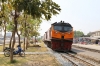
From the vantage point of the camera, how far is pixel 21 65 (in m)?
15.8

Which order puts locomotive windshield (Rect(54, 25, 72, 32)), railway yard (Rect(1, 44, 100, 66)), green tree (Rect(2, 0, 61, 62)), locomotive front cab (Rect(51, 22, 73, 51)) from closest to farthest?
green tree (Rect(2, 0, 61, 62))
railway yard (Rect(1, 44, 100, 66))
locomotive front cab (Rect(51, 22, 73, 51))
locomotive windshield (Rect(54, 25, 72, 32))

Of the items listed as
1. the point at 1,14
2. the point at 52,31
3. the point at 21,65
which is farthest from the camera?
the point at 52,31

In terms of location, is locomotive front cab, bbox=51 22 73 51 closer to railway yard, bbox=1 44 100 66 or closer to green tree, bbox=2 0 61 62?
railway yard, bbox=1 44 100 66

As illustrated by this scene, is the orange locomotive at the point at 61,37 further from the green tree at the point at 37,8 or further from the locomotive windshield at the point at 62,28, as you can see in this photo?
the green tree at the point at 37,8

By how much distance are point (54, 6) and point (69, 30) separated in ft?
54.4

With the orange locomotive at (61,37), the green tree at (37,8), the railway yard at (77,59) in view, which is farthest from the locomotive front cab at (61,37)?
the green tree at (37,8)

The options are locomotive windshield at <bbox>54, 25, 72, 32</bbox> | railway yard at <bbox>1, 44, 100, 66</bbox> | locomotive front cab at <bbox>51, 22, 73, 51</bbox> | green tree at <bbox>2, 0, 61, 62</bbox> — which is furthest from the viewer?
locomotive windshield at <bbox>54, 25, 72, 32</bbox>

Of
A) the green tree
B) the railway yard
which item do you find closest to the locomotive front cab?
the railway yard

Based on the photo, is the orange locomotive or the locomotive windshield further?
the locomotive windshield

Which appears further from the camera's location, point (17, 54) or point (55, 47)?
point (55, 47)

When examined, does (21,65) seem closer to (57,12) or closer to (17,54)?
Answer: (57,12)

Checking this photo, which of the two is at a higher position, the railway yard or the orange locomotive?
the orange locomotive

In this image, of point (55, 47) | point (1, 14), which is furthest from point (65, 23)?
point (1, 14)

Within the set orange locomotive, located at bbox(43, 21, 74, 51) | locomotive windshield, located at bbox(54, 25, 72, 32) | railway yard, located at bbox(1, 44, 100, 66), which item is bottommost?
railway yard, located at bbox(1, 44, 100, 66)
